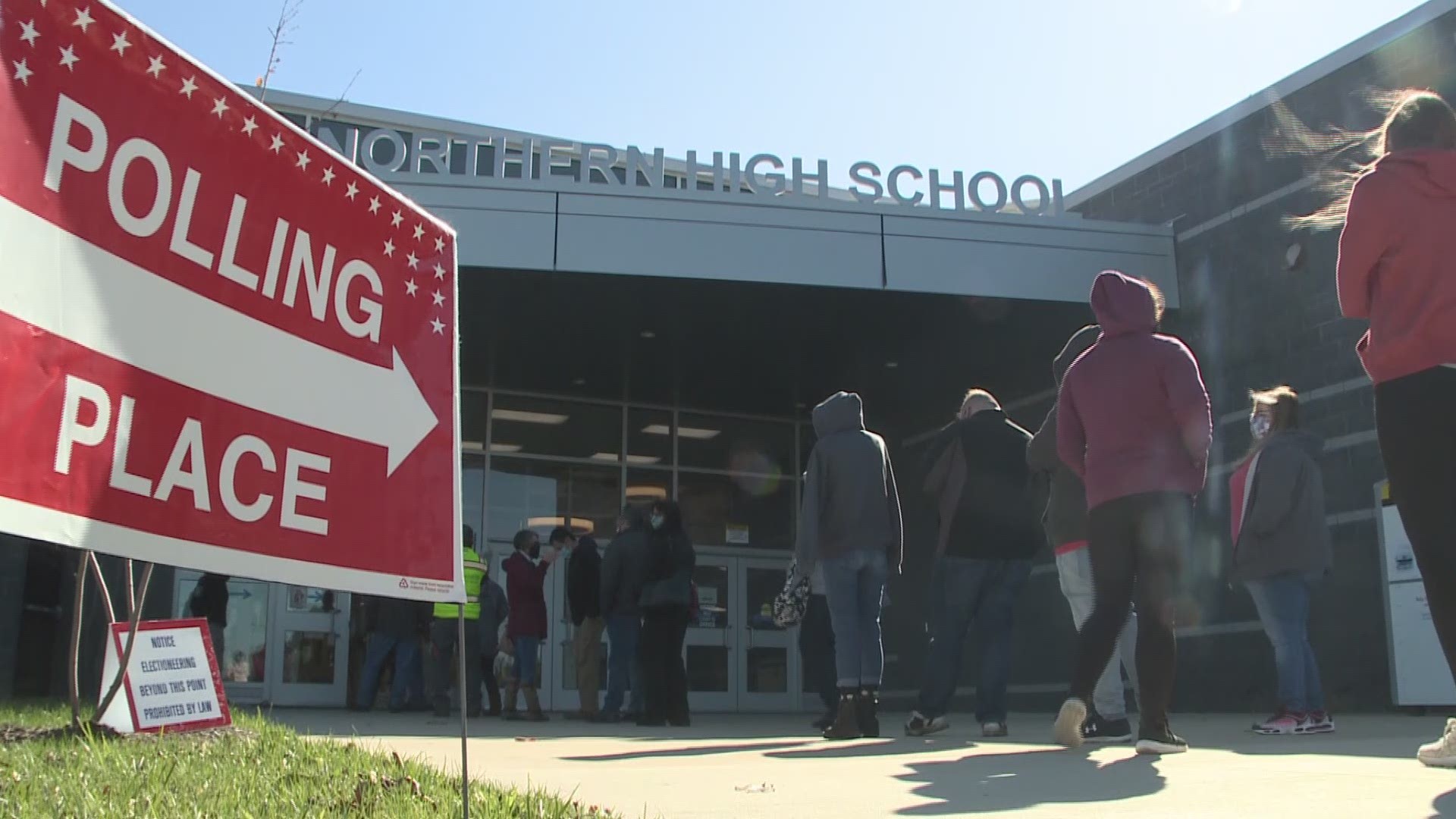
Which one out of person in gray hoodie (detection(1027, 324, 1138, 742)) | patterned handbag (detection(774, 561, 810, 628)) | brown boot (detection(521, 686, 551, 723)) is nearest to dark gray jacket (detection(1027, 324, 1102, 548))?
person in gray hoodie (detection(1027, 324, 1138, 742))

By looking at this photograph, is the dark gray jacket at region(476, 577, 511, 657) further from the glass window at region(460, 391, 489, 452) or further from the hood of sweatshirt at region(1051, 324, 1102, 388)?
the hood of sweatshirt at region(1051, 324, 1102, 388)

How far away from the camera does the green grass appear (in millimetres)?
3010

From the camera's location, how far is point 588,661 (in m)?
10.8

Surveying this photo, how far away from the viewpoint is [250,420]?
7.82 ft

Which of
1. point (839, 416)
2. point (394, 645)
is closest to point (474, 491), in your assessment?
point (394, 645)

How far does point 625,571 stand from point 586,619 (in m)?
1.25

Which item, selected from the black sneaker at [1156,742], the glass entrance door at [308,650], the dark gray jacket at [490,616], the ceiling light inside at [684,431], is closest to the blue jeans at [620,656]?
the dark gray jacket at [490,616]

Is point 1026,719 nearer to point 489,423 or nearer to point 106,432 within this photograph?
point 489,423

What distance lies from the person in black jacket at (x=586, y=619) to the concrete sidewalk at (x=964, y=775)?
3.75 meters

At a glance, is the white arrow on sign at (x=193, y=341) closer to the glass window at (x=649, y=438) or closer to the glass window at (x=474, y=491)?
the glass window at (x=474, y=491)

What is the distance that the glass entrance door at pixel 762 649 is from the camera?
52.7 ft

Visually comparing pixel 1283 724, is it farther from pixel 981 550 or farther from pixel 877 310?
pixel 877 310

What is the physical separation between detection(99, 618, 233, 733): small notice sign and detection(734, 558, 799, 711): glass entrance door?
1059cm

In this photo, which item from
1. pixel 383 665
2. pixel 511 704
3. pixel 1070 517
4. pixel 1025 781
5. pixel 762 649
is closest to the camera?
pixel 1025 781
